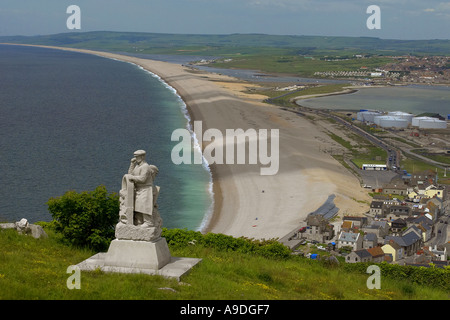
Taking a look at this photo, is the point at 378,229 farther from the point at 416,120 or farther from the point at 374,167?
the point at 416,120

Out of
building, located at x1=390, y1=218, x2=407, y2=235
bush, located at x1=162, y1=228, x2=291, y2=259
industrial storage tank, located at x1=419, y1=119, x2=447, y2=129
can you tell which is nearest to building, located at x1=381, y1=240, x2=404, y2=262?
building, located at x1=390, y1=218, x2=407, y2=235

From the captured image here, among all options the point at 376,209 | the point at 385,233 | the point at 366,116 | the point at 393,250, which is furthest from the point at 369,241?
the point at 366,116

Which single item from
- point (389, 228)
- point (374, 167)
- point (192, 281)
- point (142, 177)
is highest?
point (142, 177)

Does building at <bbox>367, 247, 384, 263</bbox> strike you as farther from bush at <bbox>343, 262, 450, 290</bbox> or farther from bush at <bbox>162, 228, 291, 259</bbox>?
bush at <bbox>162, 228, 291, 259</bbox>

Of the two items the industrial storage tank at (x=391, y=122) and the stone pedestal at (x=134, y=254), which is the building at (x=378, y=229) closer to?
the stone pedestal at (x=134, y=254)
